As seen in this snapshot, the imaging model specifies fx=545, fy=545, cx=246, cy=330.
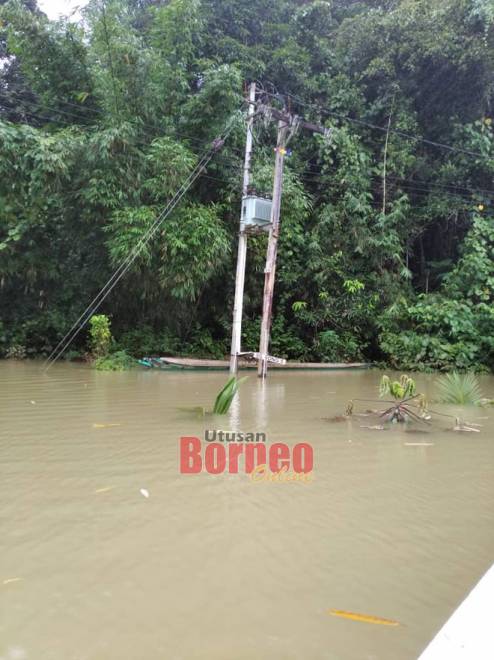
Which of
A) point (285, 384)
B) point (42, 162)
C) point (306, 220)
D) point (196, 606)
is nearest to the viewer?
point (196, 606)

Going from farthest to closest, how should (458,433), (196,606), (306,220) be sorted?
(306,220) < (458,433) < (196,606)

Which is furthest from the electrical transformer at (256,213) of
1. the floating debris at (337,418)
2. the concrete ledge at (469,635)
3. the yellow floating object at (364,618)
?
the concrete ledge at (469,635)

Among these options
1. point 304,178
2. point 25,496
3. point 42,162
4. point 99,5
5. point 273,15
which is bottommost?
point 25,496

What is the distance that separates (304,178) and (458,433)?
10845 millimetres

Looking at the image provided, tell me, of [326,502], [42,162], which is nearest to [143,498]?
[326,502]

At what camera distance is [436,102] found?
14.9 metres

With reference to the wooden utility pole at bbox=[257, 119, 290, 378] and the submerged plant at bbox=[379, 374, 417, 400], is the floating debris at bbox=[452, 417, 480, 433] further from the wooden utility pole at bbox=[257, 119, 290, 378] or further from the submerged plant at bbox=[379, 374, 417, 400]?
the wooden utility pole at bbox=[257, 119, 290, 378]

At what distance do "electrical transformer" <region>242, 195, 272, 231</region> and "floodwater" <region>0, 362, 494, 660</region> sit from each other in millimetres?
6389

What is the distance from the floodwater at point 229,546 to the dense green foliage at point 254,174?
24.8 ft

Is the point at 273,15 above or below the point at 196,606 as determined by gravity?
above

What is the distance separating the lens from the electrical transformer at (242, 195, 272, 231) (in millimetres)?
10641

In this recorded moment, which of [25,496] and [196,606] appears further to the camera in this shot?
[25,496]

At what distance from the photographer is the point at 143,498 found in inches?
126

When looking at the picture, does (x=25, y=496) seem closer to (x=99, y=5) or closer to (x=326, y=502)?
(x=326, y=502)
